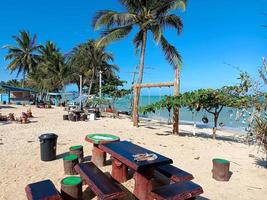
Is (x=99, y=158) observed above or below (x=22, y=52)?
below

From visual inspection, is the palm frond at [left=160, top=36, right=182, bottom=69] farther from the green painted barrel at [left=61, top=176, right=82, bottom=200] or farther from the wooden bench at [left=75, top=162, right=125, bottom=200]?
the green painted barrel at [left=61, top=176, right=82, bottom=200]

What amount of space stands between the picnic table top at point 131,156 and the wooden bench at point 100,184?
0.38 metres

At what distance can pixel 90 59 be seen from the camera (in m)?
28.1

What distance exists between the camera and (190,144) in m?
8.17

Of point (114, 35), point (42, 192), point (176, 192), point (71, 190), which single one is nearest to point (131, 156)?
point (176, 192)

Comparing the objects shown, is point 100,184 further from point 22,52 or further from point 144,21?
point 22,52

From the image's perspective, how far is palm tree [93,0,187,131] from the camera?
13188 millimetres

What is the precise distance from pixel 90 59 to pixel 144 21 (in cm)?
1595

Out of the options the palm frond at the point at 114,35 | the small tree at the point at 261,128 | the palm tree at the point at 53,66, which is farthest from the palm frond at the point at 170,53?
the palm tree at the point at 53,66

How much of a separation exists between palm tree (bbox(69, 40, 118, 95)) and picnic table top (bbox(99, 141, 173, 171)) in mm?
23919

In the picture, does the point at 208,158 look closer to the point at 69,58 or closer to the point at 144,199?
the point at 144,199

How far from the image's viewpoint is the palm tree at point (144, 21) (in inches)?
519

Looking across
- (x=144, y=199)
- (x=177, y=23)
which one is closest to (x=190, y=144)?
(x=144, y=199)

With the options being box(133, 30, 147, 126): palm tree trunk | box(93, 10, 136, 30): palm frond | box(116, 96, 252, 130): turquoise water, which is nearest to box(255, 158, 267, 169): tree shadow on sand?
box(116, 96, 252, 130): turquoise water
